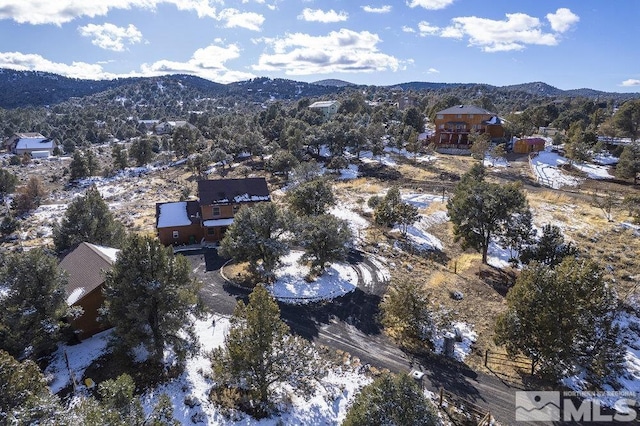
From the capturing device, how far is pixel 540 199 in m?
57.0

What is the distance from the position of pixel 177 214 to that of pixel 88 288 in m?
22.0

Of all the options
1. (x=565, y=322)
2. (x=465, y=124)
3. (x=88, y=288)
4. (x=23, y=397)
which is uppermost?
(x=465, y=124)

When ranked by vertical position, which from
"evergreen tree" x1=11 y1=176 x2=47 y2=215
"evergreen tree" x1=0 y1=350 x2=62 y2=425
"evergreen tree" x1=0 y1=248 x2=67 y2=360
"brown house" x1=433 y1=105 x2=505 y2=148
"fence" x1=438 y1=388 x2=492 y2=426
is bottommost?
"evergreen tree" x1=11 y1=176 x2=47 y2=215

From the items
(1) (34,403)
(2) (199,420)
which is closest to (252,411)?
(2) (199,420)

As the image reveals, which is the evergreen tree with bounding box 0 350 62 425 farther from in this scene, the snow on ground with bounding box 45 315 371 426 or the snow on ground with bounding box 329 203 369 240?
the snow on ground with bounding box 329 203 369 240

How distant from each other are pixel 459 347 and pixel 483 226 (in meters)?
14.9

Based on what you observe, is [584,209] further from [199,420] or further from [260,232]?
[199,420]

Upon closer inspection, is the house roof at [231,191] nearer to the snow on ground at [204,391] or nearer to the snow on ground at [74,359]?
the snow on ground at [74,359]

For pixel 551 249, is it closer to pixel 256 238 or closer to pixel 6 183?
pixel 256 238

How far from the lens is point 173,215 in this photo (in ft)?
161

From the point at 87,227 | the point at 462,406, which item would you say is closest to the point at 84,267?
the point at 87,227

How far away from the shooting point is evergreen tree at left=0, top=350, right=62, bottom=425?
13602 millimetres

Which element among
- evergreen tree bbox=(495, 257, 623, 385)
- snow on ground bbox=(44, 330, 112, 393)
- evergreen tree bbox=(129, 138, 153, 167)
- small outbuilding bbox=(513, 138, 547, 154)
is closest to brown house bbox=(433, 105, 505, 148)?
small outbuilding bbox=(513, 138, 547, 154)

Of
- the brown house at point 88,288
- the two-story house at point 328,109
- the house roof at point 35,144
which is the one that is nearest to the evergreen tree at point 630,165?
the brown house at point 88,288
